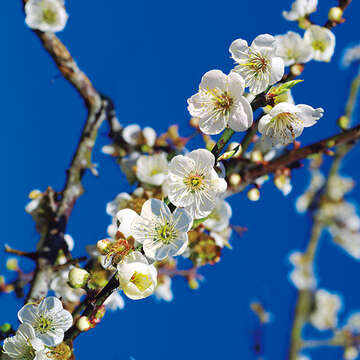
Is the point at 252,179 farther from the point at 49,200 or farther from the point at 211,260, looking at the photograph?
the point at 49,200

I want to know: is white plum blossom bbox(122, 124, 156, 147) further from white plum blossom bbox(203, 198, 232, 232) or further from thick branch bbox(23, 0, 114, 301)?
white plum blossom bbox(203, 198, 232, 232)

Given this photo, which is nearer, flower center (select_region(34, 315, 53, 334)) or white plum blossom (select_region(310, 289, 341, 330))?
flower center (select_region(34, 315, 53, 334))

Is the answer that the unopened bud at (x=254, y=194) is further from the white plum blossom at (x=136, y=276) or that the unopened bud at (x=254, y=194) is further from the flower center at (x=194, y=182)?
the white plum blossom at (x=136, y=276)

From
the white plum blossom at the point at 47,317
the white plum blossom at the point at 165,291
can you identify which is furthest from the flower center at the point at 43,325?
the white plum blossom at the point at 165,291

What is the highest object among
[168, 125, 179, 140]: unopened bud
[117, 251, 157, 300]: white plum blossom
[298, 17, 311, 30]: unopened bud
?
[298, 17, 311, 30]: unopened bud

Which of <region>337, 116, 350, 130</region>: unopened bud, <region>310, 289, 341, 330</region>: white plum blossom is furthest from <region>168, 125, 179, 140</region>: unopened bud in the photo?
<region>310, 289, 341, 330</region>: white plum blossom

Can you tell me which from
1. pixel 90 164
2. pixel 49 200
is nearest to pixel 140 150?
pixel 90 164

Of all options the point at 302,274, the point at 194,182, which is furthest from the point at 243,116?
the point at 302,274

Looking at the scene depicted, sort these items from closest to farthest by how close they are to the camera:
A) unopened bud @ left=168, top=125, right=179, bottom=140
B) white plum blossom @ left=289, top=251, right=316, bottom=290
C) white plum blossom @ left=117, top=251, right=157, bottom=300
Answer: white plum blossom @ left=117, top=251, right=157, bottom=300, unopened bud @ left=168, top=125, right=179, bottom=140, white plum blossom @ left=289, top=251, right=316, bottom=290

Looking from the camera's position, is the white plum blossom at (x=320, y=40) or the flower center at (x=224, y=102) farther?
the white plum blossom at (x=320, y=40)
